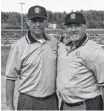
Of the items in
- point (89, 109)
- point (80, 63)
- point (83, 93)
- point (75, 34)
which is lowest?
point (89, 109)

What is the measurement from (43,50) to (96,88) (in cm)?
65

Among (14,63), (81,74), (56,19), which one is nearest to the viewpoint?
(81,74)

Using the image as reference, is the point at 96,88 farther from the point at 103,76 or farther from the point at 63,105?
the point at 63,105

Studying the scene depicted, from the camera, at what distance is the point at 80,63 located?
9.32 ft

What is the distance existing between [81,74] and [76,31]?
1.52ft

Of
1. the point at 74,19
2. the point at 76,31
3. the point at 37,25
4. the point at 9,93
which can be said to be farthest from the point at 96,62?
the point at 9,93

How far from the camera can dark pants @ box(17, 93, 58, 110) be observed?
295cm

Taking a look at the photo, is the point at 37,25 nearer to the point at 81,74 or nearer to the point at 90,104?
the point at 81,74

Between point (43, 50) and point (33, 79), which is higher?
point (43, 50)

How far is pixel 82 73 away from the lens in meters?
2.82

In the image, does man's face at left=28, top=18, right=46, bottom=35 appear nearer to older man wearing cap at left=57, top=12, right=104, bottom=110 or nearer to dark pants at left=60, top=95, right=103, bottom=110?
older man wearing cap at left=57, top=12, right=104, bottom=110

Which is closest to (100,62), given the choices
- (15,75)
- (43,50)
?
(43,50)

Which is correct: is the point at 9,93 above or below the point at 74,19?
below

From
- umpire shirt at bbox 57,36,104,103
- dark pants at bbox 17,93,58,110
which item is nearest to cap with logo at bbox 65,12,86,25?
umpire shirt at bbox 57,36,104,103
